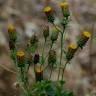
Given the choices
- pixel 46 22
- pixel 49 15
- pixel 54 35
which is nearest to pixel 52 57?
pixel 54 35

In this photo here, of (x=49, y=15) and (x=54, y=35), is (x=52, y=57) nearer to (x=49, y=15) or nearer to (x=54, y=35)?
(x=54, y=35)

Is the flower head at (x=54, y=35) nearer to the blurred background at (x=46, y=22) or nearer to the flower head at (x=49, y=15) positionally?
the flower head at (x=49, y=15)

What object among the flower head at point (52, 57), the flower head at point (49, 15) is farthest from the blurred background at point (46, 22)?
the flower head at point (52, 57)

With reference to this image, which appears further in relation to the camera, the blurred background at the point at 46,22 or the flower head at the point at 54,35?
the blurred background at the point at 46,22

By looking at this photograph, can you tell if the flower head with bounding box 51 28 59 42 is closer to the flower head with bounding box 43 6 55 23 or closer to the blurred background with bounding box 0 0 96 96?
the flower head with bounding box 43 6 55 23

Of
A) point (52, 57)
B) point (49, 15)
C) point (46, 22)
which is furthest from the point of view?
point (46, 22)

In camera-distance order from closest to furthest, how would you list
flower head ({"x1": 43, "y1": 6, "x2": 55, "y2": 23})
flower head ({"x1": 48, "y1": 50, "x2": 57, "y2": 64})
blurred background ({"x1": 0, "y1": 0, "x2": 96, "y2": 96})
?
flower head ({"x1": 48, "y1": 50, "x2": 57, "y2": 64}) < flower head ({"x1": 43, "y1": 6, "x2": 55, "y2": 23}) < blurred background ({"x1": 0, "y1": 0, "x2": 96, "y2": 96})

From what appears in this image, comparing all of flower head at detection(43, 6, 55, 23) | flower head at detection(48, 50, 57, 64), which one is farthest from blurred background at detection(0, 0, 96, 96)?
flower head at detection(48, 50, 57, 64)

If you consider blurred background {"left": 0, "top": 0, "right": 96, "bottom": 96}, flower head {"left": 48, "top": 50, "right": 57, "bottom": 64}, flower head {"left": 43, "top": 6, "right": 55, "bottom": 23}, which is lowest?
blurred background {"left": 0, "top": 0, "right": 96, "bottom": 96}

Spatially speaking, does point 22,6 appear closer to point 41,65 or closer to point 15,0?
point 15,0
